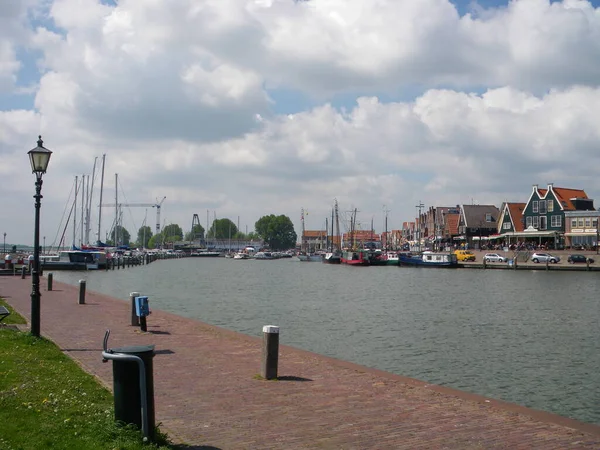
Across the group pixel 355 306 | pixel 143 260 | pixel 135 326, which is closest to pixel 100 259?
pixel 143 260

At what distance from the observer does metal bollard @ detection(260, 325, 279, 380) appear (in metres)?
12.9

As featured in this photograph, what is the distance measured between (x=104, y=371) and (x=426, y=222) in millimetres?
152232

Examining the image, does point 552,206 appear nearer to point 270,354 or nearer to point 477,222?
point 477,222

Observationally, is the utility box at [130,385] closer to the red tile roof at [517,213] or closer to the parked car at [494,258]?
the parked car at [494,258]

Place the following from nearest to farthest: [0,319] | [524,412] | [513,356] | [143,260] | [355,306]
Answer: [524,412] → [0,319] → [513,356] → [355,306] → [143,260]

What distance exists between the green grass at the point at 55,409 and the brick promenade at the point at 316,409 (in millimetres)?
785

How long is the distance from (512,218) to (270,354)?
106648 millimetres

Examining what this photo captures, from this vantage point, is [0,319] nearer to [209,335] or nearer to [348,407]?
[209,335]

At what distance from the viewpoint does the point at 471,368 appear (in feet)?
61.2

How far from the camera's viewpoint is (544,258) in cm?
8950

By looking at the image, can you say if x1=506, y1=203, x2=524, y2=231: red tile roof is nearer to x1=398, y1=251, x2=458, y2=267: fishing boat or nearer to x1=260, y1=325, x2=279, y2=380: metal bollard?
x1=398, y1=251, x2=458, y2=267: fishing boat

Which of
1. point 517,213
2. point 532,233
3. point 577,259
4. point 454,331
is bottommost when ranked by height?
point 454,331

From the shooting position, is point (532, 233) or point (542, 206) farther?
point (542, 206)

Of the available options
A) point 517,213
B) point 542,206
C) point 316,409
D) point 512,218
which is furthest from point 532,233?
point 316,409
